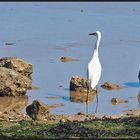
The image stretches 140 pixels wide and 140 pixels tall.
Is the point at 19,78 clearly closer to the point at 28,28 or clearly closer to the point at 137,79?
the point at 137,79

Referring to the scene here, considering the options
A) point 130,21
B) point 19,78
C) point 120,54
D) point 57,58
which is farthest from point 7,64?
point 130,21

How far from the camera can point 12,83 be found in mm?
18328

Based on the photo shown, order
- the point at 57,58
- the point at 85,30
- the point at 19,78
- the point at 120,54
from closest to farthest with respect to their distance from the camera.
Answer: the point at 19,78 < the point at 57,58 < the point at 120,54 < the point at 85,30

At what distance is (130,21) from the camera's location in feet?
143

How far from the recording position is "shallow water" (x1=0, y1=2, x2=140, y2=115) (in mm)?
18688

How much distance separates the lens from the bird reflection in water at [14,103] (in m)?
17.0

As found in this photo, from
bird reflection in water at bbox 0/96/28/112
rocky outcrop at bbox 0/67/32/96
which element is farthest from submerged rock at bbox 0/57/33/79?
bird reflection in water at bbox 0/96/28/112

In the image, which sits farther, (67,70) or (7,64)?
(67,70)

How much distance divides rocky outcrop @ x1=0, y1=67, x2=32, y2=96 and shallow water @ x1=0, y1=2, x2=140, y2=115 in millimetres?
348

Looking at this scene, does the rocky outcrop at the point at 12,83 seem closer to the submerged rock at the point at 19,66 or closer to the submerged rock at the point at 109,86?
the submerged rock at the point at 19,66

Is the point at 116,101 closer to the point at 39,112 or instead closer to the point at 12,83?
the point at 12,83

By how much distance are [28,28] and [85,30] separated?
3.71m

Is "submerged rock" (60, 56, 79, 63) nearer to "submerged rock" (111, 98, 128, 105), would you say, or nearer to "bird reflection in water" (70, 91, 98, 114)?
"bird reflection in water" (70, 91, 98, 114)

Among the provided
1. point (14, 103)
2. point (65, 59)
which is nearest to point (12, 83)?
point (14, 103)
